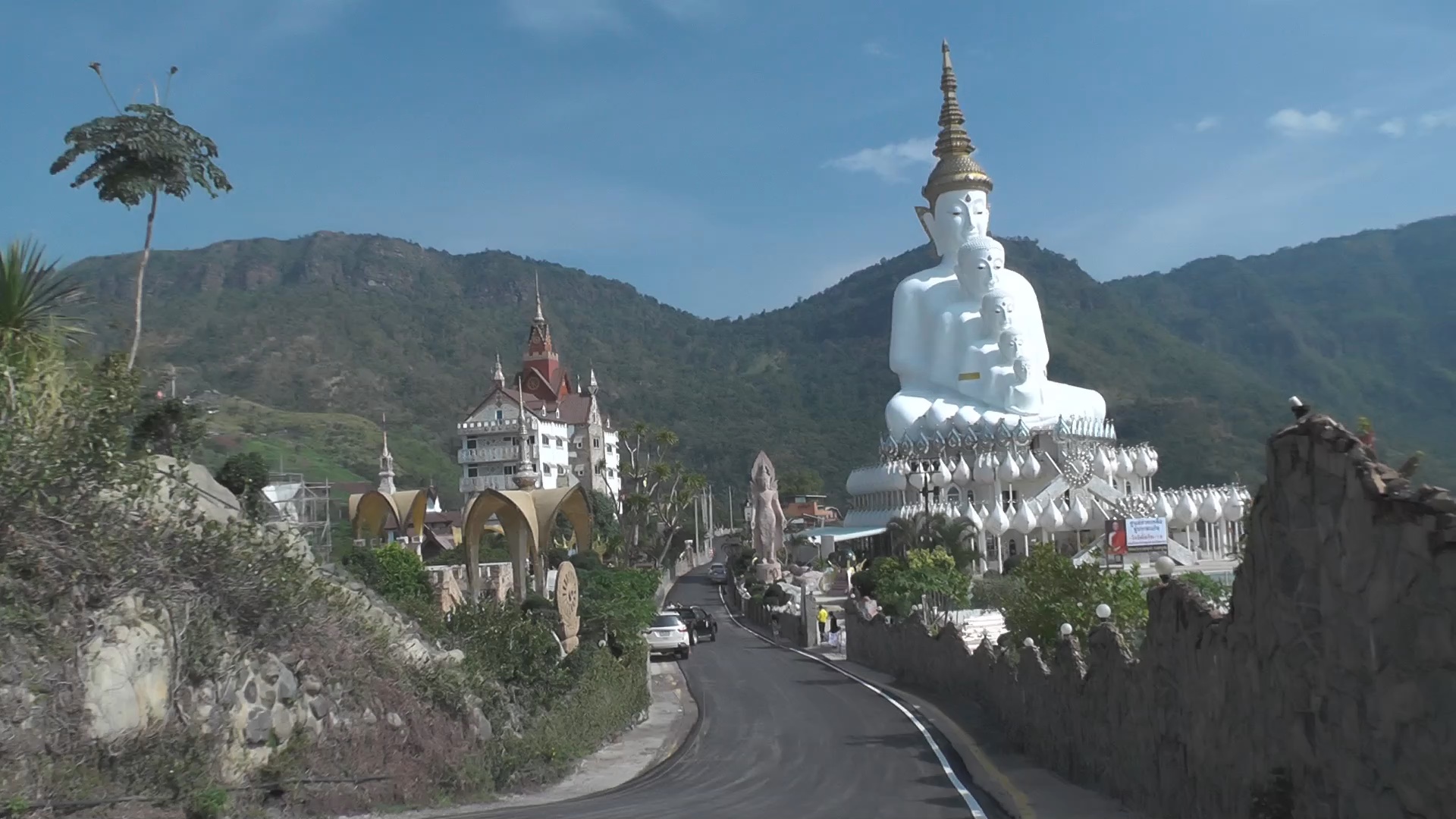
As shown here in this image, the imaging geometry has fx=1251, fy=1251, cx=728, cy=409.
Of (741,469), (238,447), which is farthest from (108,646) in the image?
(741,469)

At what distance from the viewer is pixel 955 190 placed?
6266cm

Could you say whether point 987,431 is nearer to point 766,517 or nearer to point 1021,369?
point 1021,369

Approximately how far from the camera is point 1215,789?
29.7ft

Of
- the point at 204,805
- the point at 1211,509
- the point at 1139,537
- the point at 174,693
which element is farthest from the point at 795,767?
the point at 1211,509

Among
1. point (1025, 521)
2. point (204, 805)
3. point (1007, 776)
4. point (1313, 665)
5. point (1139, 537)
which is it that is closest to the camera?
point (1313, 665)

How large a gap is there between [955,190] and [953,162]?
148 cm

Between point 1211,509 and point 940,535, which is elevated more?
point 1211,509

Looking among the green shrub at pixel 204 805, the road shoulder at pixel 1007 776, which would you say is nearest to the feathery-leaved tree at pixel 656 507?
the road shoulder at pixel 1007 776

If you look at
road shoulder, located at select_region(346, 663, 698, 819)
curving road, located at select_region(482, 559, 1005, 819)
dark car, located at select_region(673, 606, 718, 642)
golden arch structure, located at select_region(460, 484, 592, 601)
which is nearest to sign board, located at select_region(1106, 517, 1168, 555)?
dark car, located at select_region(673, 606, 718, 642)

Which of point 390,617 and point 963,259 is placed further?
point 963,259

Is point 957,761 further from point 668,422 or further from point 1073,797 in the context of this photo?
point 668,422

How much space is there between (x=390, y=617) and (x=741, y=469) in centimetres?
13461

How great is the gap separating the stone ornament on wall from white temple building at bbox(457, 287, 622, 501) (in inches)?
2049

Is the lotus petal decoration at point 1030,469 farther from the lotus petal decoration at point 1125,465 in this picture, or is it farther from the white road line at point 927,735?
the white road line at point 927,735
